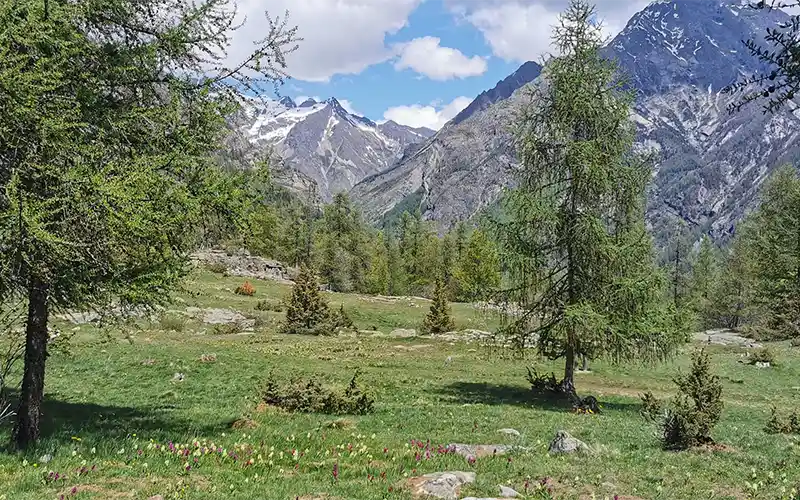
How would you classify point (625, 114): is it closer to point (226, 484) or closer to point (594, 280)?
point (594, 280)

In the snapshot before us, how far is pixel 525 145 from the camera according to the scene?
829 inches

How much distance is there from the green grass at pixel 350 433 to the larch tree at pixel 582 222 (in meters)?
2.82

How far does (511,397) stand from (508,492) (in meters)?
13.6

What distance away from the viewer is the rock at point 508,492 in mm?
8703

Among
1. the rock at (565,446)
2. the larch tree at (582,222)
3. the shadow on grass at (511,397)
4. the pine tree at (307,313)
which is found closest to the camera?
the rock at (565,446)

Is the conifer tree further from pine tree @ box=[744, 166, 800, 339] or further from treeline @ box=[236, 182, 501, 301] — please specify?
treeline @ box=[236, 182, 501, 301]

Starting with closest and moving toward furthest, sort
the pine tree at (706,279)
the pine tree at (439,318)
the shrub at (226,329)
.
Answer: the shrub at (226,329)
the pine tree at (439,318)
the pine tree at (706,279)

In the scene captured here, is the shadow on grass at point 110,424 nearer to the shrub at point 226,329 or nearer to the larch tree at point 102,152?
the larch tree at point 102,152

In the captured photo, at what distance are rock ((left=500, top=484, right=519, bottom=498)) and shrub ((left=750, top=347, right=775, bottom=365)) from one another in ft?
110

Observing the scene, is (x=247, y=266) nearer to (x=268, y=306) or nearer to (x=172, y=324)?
(x=268, y=306)

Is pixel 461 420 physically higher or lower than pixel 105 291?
lower

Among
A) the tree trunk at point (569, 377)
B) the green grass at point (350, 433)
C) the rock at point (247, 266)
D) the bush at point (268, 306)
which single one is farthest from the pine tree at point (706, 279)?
the tree trunk at point (569, 377)

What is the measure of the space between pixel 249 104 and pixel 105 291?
522 centimetres

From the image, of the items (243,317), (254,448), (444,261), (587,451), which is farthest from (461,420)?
(444,261)
